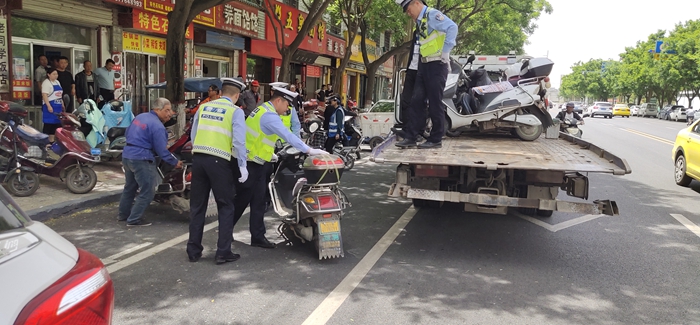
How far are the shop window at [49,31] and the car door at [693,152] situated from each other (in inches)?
500

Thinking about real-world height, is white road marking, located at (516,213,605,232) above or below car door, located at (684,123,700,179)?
below

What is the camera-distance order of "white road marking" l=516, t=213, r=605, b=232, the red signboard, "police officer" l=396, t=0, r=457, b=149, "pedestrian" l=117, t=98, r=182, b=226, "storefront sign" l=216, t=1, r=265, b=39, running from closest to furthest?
"police officer" l=396, t=0, r=457, b=149, "pedestrian" l=117, t=98, r=182, b=226, "white road marking" l=516, t=213, r=605, b=232, "storefront sign" l=216, t=1, r=265, b=39, the red signboard

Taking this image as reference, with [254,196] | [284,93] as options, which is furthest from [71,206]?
[284,93]

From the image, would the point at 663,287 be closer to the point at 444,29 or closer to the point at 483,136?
the point at 444,29

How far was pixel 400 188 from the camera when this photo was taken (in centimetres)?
542

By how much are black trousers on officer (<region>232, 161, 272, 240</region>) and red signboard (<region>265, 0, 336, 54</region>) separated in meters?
12.3

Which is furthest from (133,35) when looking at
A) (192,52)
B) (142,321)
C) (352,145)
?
(142,321)

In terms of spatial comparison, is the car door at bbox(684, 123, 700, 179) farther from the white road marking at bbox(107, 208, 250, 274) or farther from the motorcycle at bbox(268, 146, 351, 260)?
the white road marking at bbox(107, 208, 250, 274)

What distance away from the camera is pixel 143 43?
46.2 ft

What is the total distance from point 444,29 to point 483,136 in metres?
2.82

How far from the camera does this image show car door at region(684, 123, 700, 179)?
30.7 feet

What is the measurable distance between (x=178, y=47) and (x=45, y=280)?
865cm

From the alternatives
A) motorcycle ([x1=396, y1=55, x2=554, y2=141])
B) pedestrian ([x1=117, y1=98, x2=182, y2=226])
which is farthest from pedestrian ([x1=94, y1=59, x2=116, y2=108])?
motorcycle ([x1=396, y1=55, x2=554, y2=141])

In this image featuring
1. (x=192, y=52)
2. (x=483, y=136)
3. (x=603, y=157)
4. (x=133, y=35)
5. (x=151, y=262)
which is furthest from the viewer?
(x=192, y=52)
